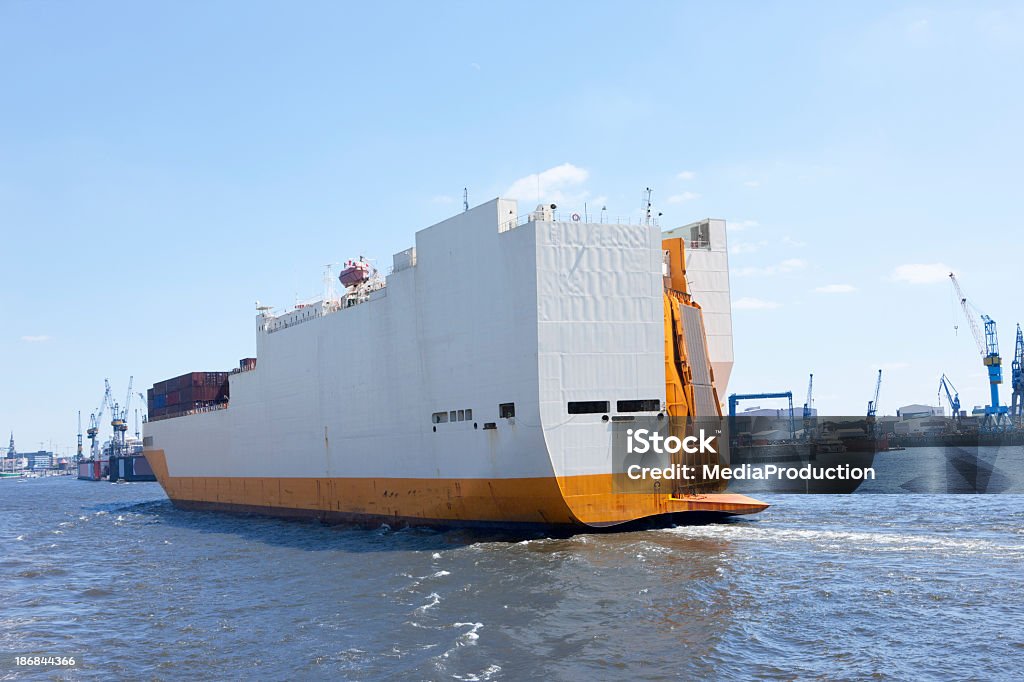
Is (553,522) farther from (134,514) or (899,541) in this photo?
(134,514)

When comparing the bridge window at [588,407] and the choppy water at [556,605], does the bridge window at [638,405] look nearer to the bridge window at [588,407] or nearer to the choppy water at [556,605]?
the bridge window at [588,407]

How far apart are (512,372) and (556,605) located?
9.32m

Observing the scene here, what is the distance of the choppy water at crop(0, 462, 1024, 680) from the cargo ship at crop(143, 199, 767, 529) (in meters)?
1.65

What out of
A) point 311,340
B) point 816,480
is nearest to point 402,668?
point 311,340

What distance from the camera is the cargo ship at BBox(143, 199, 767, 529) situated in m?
24.8

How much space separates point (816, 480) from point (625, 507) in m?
43.5

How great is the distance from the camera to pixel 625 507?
82.4 ft

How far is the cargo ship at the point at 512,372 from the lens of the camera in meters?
24.8

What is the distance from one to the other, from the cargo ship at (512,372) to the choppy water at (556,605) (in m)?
1.65
